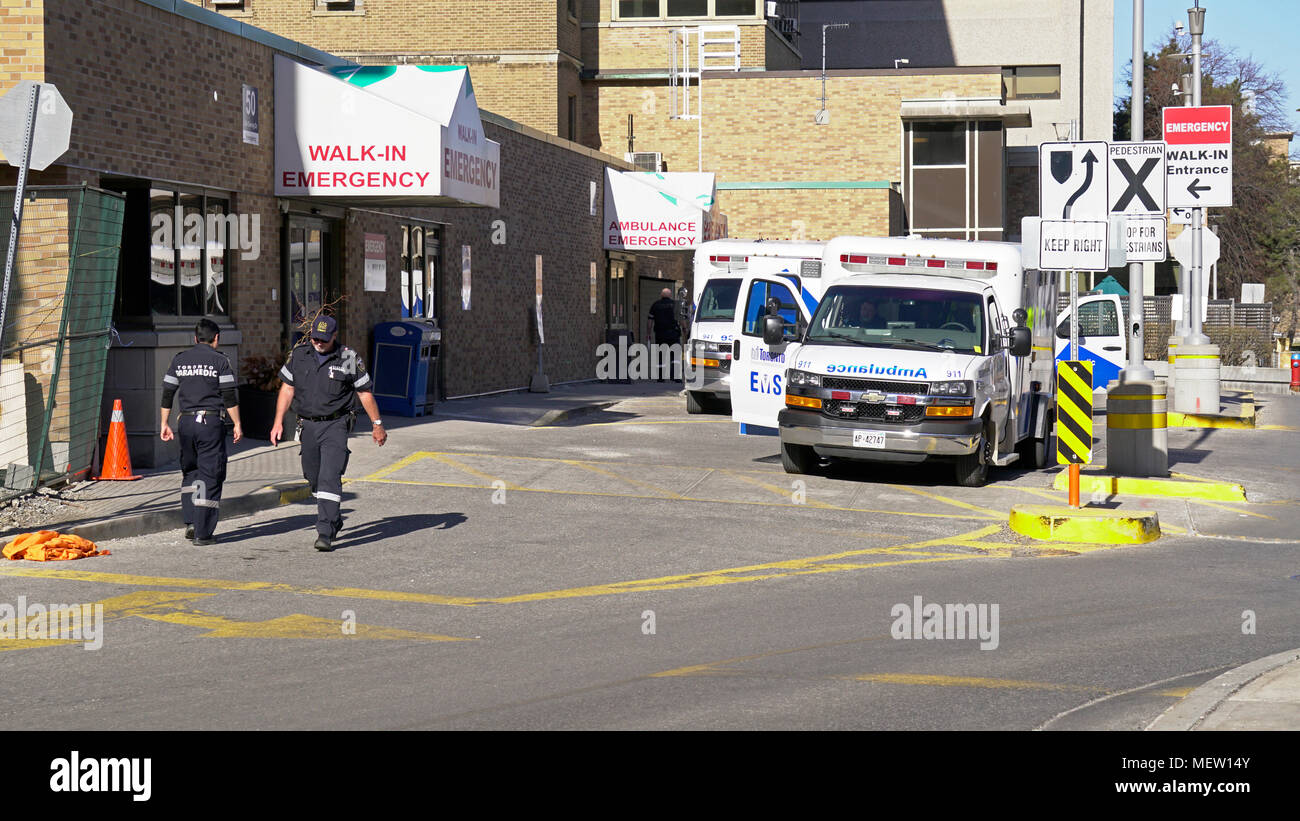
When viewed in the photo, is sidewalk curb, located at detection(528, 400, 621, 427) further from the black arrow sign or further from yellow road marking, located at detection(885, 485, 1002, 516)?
the black arrow sign

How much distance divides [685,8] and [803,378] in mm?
33189

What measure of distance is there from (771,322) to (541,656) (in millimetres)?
8973

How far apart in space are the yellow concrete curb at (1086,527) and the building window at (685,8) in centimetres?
3515

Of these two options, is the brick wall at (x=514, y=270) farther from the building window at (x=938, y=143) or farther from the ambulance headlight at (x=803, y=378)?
the building window at (x=938, y=143)

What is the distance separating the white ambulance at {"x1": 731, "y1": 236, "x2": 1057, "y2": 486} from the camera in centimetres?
1573

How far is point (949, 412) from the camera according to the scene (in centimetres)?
1565

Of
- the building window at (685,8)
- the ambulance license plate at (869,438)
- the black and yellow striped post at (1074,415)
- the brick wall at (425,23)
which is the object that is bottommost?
the ambulance license plate at (869,438)

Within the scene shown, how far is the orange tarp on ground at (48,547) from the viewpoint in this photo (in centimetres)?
1127

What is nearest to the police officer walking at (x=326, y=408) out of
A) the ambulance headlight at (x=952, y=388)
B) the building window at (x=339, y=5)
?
the ambulance headlight at (x=952, y=388)

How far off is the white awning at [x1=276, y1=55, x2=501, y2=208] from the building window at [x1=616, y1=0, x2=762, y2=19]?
1114 inches

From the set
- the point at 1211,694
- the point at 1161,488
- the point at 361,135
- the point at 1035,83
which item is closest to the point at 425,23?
the point at 361,135

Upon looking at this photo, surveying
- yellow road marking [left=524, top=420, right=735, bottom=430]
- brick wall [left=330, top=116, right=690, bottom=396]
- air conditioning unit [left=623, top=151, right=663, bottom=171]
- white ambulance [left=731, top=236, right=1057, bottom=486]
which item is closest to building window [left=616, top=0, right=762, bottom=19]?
air conditioning unit [left=623, top=151, right=663, bottom=171]

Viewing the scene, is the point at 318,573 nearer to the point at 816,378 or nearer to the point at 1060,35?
the point at 816,378

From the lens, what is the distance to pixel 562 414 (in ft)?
73.6
